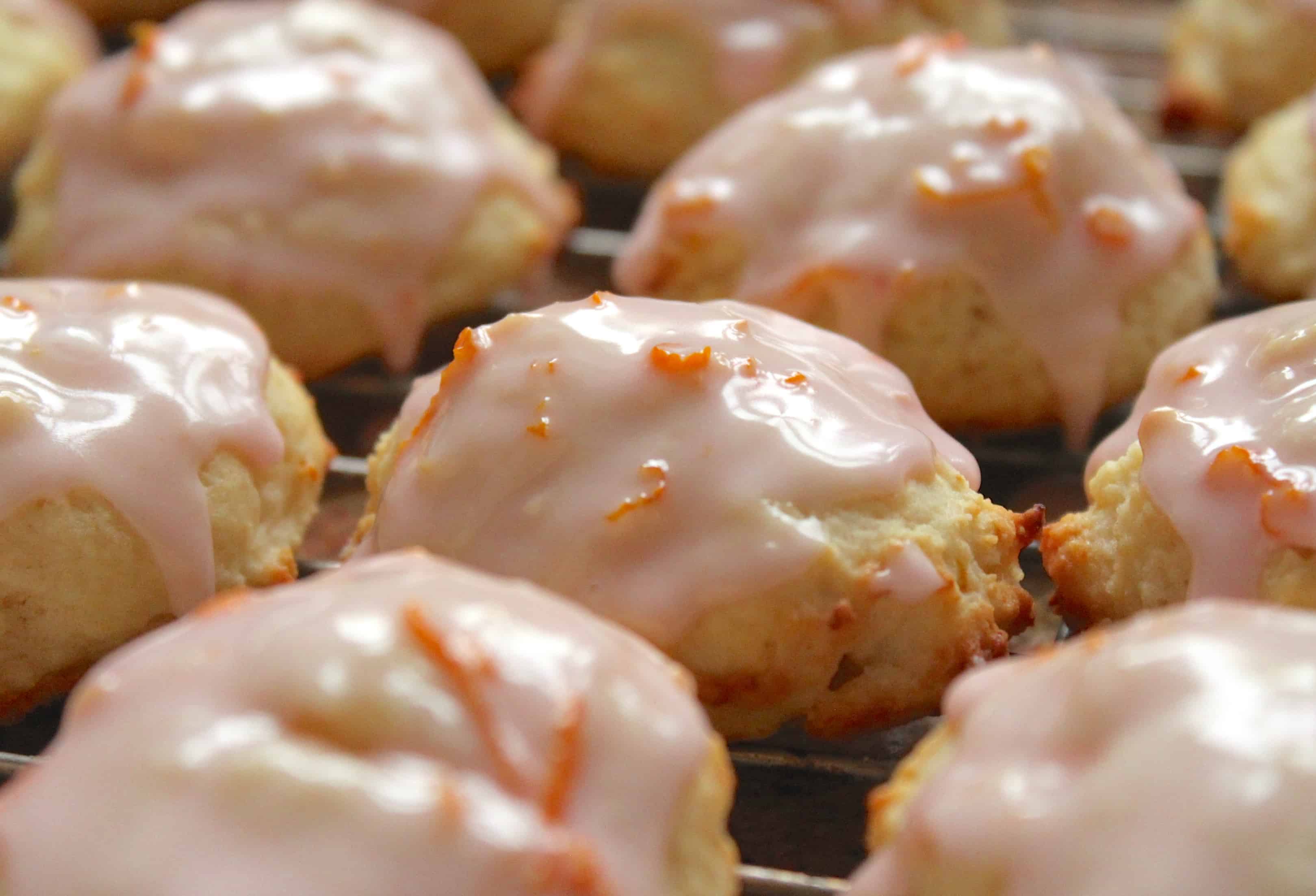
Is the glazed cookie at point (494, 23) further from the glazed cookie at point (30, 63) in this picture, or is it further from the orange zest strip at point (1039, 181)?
the orange zest strip at point (1039, 181)

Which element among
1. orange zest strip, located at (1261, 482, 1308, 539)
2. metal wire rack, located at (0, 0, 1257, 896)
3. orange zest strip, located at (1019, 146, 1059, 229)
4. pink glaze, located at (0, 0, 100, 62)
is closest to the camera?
orange zest strip, located at (1261, 482, 1308, 539)

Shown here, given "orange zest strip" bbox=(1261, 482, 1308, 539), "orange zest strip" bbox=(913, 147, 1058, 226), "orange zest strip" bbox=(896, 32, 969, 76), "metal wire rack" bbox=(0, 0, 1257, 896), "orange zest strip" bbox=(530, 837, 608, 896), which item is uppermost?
"orange zest strip" bbox=(896, 32, 969, 76)

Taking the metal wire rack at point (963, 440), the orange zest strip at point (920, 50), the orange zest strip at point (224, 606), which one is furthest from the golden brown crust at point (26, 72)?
the orange zest strip at point (224, 606)

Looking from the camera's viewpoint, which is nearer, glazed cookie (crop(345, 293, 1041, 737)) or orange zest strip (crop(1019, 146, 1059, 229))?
glazed cookie (crop(345, 293, 1041, 737))

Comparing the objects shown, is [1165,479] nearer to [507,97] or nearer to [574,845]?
[574,845]

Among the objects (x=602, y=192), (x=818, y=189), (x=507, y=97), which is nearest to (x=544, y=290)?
(x=602, y=192)

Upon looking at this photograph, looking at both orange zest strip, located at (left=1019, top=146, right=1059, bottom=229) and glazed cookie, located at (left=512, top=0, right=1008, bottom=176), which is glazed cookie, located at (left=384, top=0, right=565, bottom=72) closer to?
glazed cookie, located at (left=512, top=0, right=1008, bottom=176)

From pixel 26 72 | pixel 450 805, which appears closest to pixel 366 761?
pixel 450 805

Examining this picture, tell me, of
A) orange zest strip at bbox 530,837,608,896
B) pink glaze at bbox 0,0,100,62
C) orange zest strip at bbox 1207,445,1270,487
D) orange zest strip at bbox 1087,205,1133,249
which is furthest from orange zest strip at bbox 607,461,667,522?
pink glaze at bbox 0,0,100,62

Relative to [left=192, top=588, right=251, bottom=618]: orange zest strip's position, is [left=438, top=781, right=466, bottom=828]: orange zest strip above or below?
above
